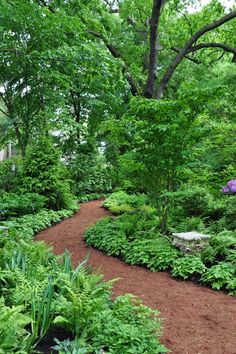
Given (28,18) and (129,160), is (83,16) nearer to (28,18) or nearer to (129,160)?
(28,18)

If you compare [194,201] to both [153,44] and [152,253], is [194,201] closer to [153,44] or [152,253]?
[152,253]

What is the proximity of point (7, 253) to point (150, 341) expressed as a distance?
6.32 feet

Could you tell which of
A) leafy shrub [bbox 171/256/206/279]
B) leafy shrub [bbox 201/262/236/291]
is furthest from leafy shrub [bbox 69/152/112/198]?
leafy shrub [bbox 201/262/236/291]

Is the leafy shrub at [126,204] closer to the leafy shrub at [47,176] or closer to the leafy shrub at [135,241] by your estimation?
the leafy shrub at [47,176]

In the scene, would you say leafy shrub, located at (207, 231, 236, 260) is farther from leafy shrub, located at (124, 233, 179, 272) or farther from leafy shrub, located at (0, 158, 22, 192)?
leafy shrub, located at (0, 158, 22, 192)

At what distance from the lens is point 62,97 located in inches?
521

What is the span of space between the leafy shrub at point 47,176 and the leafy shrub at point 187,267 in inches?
222

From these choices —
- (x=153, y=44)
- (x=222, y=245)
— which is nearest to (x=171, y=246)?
(x=222, y=245)

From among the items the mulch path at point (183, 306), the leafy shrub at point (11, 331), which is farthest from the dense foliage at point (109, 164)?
the mulch path at point (183, 306)

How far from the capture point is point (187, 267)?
4855mm

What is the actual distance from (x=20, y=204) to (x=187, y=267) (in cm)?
513

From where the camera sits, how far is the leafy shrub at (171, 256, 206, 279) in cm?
476

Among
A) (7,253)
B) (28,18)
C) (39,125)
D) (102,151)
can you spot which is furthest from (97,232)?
(102,151)

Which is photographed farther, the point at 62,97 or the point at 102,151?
the point at 102,151
